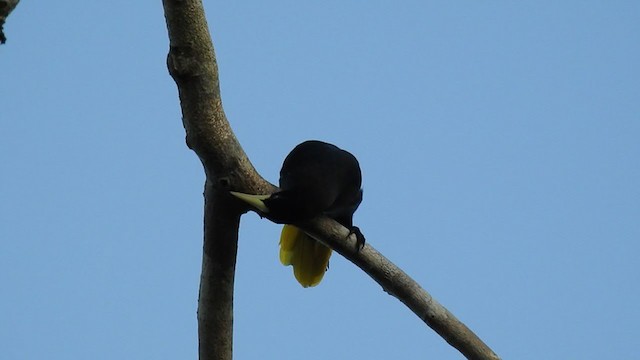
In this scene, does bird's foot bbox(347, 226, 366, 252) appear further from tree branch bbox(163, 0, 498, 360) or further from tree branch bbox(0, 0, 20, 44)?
tree branch bbox(0, 0, 20, 44)

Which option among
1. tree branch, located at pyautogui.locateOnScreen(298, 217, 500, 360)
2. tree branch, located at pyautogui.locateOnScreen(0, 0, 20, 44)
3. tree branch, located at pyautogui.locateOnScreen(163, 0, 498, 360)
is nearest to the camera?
tree branch, located at pyautogui.locateOnScreen(0, 0, 20, 44)

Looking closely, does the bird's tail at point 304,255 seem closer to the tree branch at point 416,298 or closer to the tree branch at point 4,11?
the tree branch at point 416,298

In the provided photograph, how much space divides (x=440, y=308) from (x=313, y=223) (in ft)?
2.16

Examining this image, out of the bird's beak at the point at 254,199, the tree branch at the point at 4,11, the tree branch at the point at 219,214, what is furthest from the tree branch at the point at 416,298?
the tree branch at the point at 4,11

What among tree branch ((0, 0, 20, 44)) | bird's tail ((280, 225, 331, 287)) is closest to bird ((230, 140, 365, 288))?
bird's tail ((280, 225, 331, 287))

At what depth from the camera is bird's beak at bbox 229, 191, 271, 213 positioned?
3215 mm

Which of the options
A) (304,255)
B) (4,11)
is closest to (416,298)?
(304,255)

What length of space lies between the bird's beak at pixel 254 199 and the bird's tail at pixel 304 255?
1.49 meters

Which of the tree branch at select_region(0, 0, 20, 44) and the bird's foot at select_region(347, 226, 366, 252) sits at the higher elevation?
the bird's foot at select_region(347, 226, 366, 252)

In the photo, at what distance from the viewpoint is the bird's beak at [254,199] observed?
321 cm

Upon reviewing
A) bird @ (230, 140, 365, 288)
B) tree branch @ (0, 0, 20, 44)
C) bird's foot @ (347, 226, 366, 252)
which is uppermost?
bird @ (230, 140, 365, 288)

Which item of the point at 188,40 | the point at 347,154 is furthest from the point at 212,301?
the point at 347,154

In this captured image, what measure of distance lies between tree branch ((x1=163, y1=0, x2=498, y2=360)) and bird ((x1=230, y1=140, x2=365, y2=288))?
70 millimetres

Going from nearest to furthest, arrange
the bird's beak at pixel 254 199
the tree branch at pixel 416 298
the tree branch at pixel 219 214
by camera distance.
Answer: the tree branch at pixel 219 214 → the bird's beak at pixel 254 199 → the tree branch at pixel 416 298
